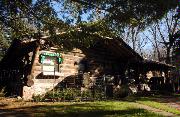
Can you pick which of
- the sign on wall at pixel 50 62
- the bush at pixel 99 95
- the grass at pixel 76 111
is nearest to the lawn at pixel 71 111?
the grass at pixel 76 111

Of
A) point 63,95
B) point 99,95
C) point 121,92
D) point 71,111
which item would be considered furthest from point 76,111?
point 121,92

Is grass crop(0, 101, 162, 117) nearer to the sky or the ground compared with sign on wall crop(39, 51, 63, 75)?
nearer to the ground

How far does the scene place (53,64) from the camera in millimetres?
22000

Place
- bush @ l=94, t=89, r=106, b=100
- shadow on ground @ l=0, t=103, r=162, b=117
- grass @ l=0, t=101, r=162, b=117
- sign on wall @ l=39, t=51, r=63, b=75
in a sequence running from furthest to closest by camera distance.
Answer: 1. sign on wall @ l=39, t=51, r=63, b=75
2. bush @ l=94, t=89, r=106, b=100
3. grass @ l=0, t=101, r=162, b=117
4. shadow on ground @ l=0, t=103, r=162, b=117

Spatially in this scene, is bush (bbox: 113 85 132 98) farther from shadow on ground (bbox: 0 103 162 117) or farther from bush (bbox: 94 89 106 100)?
→ shadow on ground (bbox: 0 103 162 117)

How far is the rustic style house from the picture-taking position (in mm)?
18844

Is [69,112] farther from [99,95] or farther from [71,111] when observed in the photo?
[99,95]

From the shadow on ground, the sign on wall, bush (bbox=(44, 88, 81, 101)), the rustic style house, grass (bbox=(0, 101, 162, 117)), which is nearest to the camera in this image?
the shadow on ground

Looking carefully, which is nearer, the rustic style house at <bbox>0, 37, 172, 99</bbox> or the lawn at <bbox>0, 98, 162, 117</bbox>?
the lawn at <bbox>0, 98, 162, 117</bbox>

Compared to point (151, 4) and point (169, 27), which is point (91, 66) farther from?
point (169, 27)

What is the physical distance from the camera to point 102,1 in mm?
11570

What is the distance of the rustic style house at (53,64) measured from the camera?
742 inches

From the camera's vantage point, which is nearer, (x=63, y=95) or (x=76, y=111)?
(x=76, y=111)

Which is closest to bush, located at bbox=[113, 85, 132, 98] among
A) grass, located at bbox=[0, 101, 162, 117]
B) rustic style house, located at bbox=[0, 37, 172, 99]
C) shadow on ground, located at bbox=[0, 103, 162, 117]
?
rustic style house, located at bbox=[0, 37, 172, 99]
